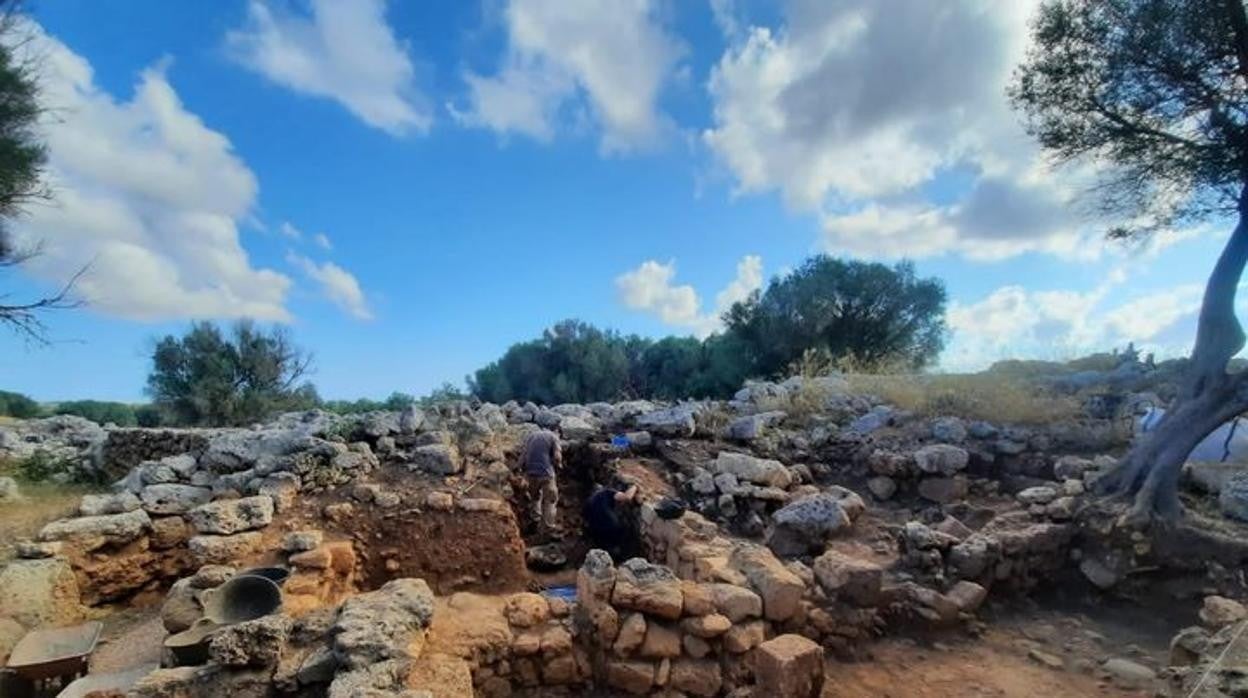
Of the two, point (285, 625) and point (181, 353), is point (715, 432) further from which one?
point (181, 353)

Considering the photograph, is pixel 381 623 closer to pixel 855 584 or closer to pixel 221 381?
pixel 855 584

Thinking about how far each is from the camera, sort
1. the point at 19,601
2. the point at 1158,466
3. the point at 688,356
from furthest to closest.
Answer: the point at 688,356
the point at 1158,466
the point at 19,601

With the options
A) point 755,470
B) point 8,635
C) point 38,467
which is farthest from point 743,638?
point 38,467

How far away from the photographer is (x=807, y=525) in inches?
232

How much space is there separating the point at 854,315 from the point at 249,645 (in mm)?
18641

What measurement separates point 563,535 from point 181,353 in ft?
46.0

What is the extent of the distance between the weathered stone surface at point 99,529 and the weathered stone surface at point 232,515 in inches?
14.9

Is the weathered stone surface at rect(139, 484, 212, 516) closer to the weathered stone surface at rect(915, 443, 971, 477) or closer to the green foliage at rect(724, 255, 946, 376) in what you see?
the weathered stone surface at rect(915, 443, 971, 477)

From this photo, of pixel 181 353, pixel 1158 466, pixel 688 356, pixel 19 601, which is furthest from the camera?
pixel 688 356

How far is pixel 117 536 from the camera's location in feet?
18.1

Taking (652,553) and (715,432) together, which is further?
(715,432)

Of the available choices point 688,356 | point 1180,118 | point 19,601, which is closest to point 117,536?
point 19,601

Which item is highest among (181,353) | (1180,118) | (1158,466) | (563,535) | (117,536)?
(1180,118)

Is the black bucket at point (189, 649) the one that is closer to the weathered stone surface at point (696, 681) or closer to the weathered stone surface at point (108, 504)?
the weathered stone surface at point (696, 681)
